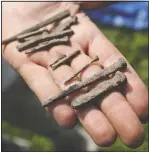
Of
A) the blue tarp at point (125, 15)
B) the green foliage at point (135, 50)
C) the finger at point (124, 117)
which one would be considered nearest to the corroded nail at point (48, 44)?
the finger at point (124, 117)

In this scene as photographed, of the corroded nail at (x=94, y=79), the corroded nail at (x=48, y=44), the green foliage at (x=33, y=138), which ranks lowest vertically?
the green foliage at (x=33, y=138)

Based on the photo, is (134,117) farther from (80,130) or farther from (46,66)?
(80,130)

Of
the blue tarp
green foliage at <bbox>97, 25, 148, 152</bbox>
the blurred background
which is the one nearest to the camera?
the blurred background

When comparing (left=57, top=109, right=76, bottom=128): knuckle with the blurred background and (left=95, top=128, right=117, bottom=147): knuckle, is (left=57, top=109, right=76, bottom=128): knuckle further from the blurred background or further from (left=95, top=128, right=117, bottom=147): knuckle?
the blurred background

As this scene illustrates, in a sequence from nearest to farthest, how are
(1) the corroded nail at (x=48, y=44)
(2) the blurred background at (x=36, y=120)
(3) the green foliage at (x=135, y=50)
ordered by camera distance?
(1) the corroded nail at (x=48, y=44) → (2) the blurred background at (x=36, y=120) → (3) the green foliage at (x=135, y=50)

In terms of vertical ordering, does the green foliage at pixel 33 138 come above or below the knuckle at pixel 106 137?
below

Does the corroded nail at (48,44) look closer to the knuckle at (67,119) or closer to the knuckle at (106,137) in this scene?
the knuckle at (67,119)

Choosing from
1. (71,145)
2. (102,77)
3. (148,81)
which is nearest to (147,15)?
(148,81)

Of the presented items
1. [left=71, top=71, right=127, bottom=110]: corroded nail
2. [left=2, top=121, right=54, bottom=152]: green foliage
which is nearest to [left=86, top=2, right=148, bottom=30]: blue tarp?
[left=2, top=121, right=54, bottom=152]: green foliage
